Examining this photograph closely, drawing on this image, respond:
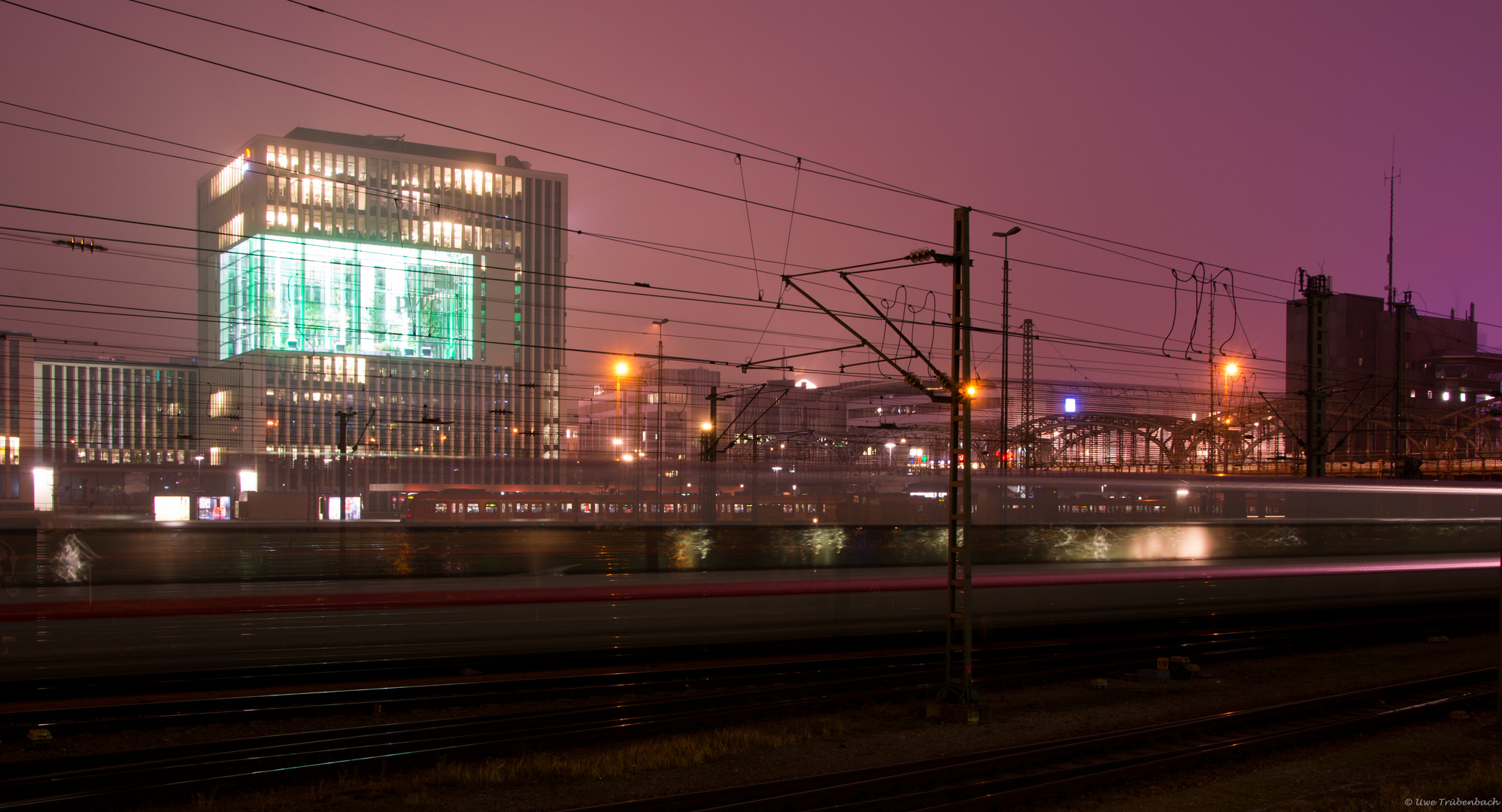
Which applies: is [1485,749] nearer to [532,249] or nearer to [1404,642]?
[1404,642]

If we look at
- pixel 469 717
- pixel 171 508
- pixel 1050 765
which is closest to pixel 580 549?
pixel 469 717

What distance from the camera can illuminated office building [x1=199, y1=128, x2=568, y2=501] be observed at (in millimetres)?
74312

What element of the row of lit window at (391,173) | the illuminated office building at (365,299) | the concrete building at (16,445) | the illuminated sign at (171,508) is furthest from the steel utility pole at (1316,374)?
the row of lit window at (391,173)

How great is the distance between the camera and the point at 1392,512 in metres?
21.1

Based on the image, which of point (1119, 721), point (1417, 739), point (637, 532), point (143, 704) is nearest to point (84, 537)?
point (143, 704)

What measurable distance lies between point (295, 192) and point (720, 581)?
77.2 metres

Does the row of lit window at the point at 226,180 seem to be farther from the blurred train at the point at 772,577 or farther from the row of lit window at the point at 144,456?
the blurred train at the point at 772,577

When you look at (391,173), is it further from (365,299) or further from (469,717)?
(469,717)

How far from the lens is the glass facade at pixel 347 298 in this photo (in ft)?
241

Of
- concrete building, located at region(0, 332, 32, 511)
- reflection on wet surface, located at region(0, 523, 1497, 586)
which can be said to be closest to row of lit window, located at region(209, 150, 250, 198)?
concrete building, located at region(0, 332, 32, 511)

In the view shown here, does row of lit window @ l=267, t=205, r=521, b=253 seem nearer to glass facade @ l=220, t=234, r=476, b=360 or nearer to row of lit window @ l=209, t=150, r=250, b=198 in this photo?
glass facade @ l=220, t=234, r=476, b=360

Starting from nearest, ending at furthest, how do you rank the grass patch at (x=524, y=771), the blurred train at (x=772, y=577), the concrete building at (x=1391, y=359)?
the grass patch at (x=524, y=771) → the blurred train at (x=772, y=577) → the concrete building at (x=1391, y=359)

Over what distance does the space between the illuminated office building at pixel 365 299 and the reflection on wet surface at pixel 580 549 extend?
5311 cm

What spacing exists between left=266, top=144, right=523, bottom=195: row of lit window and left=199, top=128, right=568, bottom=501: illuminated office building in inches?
5.5
